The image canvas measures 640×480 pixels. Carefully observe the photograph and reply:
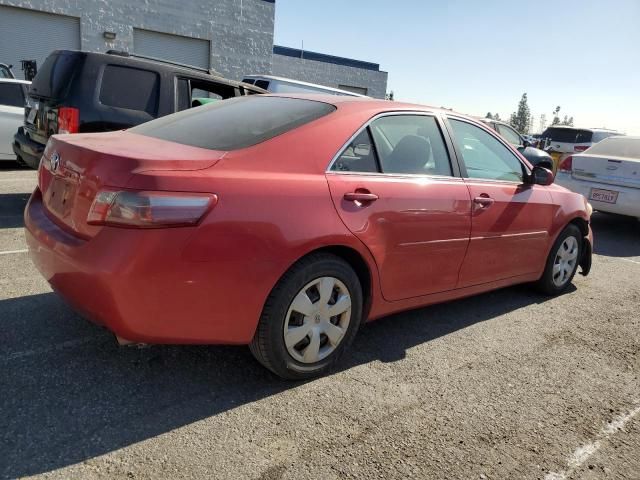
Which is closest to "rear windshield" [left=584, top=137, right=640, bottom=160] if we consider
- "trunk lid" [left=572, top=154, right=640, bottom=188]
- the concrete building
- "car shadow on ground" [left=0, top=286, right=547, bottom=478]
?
"trunk lid" [left=572, top=154, right=640, bottom=188]

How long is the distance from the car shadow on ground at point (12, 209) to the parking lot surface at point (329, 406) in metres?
2.12

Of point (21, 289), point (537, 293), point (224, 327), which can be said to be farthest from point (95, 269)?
point (537, 293)

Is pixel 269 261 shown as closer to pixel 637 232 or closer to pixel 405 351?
pixel 405 351

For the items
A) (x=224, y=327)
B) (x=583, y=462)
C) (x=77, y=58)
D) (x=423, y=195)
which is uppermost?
(x=77, y=58)

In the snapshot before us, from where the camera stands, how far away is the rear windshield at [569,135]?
1658 centimetres

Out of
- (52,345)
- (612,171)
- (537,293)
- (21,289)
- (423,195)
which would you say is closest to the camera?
(52,345)

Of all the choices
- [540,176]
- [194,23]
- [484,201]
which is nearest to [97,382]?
[484,201]

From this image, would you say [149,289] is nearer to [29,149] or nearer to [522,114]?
[29,149]

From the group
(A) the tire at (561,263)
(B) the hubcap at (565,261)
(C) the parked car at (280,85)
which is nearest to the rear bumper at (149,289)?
(A) the tire at (561,263)

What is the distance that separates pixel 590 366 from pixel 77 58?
5690mm

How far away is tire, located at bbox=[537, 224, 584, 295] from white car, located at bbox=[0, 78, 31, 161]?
820cm

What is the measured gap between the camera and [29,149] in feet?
20.1

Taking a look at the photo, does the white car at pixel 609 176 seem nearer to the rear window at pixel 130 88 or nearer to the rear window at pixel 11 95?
the rear window at pixel 130 88

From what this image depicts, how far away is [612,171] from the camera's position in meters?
8.02
